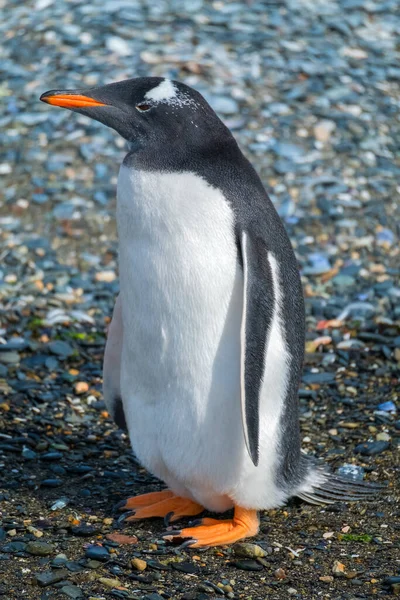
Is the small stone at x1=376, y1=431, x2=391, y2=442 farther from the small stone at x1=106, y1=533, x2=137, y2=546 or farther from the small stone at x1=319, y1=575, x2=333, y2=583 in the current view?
the small stone at x1=106, y1=533, x2=137, y2=546

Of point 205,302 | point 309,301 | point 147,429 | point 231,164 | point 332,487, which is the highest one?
point 231,164

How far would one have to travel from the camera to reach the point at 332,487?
3943 millimetres

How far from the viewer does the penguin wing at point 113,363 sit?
390 cm

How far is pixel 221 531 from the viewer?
359 centimetres

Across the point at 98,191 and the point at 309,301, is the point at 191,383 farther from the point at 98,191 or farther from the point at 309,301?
the point at 98,191

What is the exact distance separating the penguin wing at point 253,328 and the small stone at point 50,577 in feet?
2.29

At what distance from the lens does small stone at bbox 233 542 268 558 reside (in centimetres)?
346

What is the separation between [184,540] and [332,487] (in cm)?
69

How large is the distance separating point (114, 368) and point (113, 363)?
0.02 metres

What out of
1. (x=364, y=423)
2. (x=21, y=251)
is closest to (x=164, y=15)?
(x=21, y=251)

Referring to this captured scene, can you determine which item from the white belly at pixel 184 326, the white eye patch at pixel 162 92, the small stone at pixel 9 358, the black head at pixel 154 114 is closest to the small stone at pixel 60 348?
the small stone at pixel 9 358

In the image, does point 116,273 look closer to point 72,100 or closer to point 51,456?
point 51,456

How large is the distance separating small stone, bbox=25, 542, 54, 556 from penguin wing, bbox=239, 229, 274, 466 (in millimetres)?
719

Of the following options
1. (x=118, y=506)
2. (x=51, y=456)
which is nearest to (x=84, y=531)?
(x=118, y=506)
